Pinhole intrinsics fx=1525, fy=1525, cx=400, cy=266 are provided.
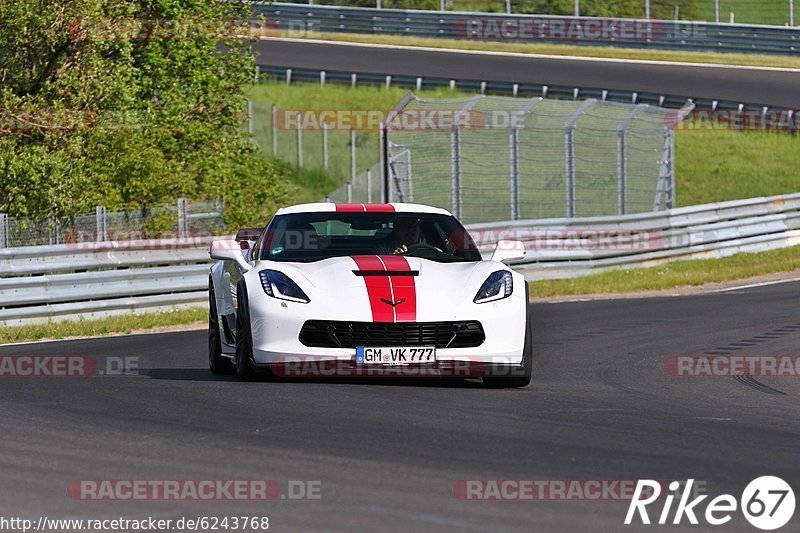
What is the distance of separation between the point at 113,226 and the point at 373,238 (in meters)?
10.1

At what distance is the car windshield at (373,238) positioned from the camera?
1084 centimetres

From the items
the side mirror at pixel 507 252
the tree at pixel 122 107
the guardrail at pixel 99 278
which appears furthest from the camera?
the tree at pixel 122 107

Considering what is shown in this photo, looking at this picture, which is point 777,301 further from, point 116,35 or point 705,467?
point 705,467

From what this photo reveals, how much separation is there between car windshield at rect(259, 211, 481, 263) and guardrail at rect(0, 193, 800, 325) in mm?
7750

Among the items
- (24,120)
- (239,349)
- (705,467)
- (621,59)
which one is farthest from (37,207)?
(621,59)

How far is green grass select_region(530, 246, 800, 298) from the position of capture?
22.4 metres

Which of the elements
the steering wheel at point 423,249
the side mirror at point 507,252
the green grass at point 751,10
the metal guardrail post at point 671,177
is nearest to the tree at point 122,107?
the metal guardrail post at point 671,177

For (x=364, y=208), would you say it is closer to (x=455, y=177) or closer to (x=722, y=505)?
(x=722, y=505)

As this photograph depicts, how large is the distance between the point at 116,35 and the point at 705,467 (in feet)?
56.5

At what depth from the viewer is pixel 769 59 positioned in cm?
4491

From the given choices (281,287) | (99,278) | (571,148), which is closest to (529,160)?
(571,148)

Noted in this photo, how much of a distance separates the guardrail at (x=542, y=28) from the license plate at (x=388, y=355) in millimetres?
36257

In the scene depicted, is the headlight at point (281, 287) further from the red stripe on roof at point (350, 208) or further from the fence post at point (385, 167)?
the fence post at point (385, 167)

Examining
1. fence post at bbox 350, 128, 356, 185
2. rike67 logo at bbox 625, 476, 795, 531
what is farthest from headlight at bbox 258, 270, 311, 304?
fence post at bbox 350, 128, 356, 185
